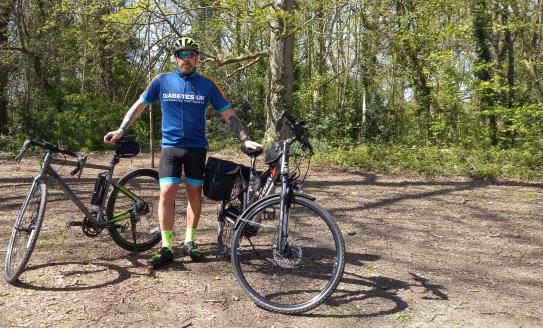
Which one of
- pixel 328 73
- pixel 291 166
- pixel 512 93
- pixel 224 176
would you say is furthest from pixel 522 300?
pixel 328 73

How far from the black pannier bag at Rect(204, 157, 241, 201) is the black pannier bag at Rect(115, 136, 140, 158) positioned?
2.37 feet

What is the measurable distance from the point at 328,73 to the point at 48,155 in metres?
21.9

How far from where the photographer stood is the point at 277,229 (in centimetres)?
329

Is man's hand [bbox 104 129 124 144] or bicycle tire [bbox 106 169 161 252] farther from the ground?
man's hand [bbox 104 129 124 144]

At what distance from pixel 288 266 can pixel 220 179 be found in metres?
0.93

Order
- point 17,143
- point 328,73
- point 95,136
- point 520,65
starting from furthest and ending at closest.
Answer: point 328,73
point 520,65
point 95,136
point 17,143

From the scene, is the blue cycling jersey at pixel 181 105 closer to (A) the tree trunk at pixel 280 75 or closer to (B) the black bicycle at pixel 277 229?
(B) the black bicycle at pixel 277 229

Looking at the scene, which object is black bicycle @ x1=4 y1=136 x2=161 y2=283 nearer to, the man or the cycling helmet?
the man

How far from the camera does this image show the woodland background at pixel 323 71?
13.5 meters

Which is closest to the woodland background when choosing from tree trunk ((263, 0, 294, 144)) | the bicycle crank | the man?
tree trunk ((263, 0, 294, 144))

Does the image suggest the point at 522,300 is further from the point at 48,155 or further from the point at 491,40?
the point at 491,40

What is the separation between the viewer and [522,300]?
349 centimetres

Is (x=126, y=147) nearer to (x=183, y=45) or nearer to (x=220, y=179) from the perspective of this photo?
→ (x=220, y=179)

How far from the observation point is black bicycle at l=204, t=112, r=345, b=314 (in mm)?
3148
